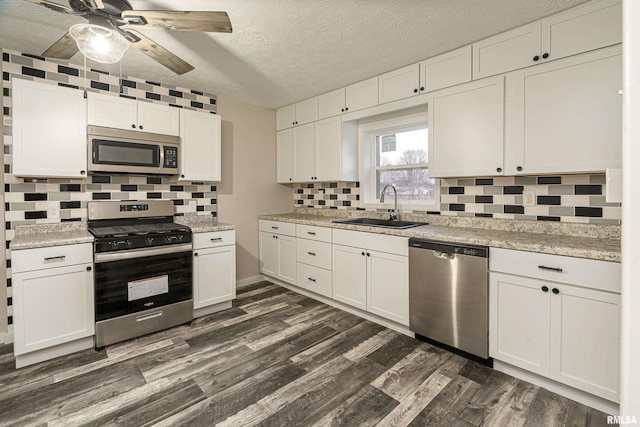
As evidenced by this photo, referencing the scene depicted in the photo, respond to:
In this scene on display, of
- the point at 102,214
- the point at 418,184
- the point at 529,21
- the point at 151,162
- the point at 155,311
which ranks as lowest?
the point at 155,311

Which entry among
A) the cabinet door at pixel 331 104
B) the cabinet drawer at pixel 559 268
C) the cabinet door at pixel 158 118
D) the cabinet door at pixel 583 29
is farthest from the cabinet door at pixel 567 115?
the cabinet door at pixel 158 118

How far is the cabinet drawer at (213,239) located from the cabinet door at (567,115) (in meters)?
2.60

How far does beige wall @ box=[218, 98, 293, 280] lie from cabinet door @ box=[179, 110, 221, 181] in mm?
422

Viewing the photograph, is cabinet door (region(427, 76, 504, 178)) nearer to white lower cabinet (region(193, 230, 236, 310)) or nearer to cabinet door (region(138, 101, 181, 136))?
white lower cabinet (region(193, 230, 236, 310))

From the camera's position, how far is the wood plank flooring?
1726 millimetres

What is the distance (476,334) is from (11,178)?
3825mm

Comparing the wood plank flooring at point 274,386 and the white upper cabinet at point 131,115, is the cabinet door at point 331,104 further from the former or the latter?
the wood plank flooring at point 274,386

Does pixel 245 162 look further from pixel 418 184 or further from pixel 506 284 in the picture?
pixel 506 284

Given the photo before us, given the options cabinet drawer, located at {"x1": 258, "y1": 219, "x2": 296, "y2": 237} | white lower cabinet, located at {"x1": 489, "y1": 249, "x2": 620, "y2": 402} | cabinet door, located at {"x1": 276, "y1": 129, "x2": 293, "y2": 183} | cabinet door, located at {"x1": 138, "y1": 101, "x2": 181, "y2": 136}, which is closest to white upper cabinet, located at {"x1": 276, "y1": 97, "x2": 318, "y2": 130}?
cabinet door, located at {"x1": 276, "y1": 129, "x2": 293, "y2": 183}

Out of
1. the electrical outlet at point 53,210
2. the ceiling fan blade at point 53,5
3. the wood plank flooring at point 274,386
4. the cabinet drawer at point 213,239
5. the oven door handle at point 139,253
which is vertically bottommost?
the wood plank flooring at point 274,386

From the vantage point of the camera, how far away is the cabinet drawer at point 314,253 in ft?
10.8

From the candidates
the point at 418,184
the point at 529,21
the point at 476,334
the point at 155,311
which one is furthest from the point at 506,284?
the point at 155,311

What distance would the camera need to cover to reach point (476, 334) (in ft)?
7.16

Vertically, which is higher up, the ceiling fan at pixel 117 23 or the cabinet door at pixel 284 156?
the ceiling fan at pixel 117 23
